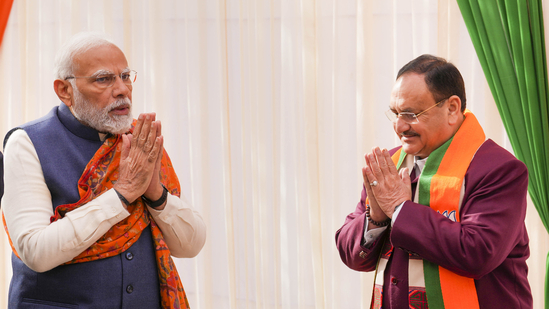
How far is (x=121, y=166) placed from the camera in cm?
154

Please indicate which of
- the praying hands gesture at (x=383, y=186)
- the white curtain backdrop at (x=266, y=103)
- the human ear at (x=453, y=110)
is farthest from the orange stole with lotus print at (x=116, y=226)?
the white curtain backdrop at (x=266, y=103)

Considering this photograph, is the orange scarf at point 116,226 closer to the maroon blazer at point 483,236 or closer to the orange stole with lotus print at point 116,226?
the orange stole with lotus print at point 116,226

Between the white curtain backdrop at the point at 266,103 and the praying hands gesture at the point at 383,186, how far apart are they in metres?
1.26

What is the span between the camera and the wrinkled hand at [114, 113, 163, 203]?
59.3 inches

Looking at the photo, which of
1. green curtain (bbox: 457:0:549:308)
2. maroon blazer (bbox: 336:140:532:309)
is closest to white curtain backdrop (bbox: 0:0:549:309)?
green curtain (bbox: 457:0:549:308)

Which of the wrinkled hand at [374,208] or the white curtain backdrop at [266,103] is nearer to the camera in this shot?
the wrinkled hand at [374,208]

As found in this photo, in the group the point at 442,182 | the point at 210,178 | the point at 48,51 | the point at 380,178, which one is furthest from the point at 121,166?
the point at 48,51

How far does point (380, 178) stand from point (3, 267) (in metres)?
2.94

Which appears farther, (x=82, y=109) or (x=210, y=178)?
(x=210, y=178)

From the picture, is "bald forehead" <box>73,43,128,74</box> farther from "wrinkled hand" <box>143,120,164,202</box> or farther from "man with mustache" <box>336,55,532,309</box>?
"man with mustache" <box>336,55,532,309</box>

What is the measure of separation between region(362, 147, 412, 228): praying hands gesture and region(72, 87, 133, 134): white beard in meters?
0.89

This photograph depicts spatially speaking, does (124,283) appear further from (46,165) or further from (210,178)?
(210,178)

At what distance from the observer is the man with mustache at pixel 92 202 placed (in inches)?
56.5

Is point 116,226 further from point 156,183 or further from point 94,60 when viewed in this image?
point 94,60
